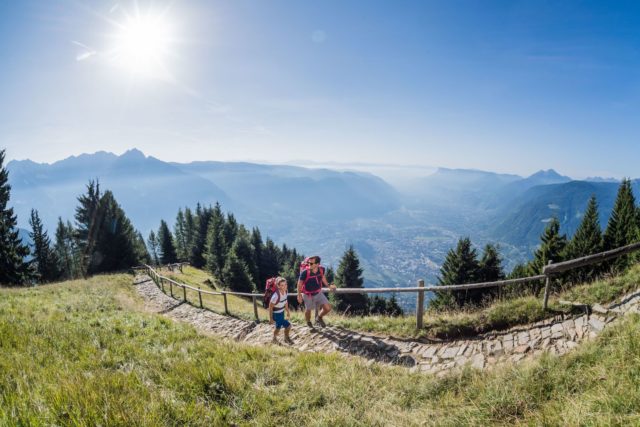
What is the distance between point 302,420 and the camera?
367 centimetres

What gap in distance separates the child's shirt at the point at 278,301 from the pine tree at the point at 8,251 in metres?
30.5

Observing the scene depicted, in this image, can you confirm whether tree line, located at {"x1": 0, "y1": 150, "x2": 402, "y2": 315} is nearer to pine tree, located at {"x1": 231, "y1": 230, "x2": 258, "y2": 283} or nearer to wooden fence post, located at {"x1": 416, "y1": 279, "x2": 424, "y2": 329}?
pine tree, located at {"x1": 231, "y1": 230, "x2": 258, "y2": 283}

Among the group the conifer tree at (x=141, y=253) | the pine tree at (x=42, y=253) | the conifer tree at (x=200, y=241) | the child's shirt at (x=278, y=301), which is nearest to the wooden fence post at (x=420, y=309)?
the child's shirt at (x=278, y=301)

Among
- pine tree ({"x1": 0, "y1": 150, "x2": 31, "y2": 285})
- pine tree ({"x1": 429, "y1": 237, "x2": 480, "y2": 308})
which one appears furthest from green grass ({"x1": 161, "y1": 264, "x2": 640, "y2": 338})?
pine tree ({"x1": 0, "y1": 150, "x2": 31, "y2": 285})

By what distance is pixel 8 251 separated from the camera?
26375 millimetres

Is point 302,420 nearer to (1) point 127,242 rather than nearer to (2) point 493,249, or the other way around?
(2) point 493,249

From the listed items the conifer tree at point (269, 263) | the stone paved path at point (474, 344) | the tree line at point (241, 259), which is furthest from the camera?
the conifer tree at point (269, 263)

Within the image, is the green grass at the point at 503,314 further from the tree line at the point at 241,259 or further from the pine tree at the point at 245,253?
the pine tree at the point at 245,253

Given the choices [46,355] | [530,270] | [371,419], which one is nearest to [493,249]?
[530,270]

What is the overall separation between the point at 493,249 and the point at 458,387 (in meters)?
29.7

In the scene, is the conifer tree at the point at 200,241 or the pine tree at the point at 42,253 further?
the conifer tree at the point at 200,241

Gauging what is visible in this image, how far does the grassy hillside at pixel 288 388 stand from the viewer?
9.87 feet

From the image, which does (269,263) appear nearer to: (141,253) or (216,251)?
(216,251)

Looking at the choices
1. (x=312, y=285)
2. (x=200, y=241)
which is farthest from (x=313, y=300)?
(x=200, y=241)
